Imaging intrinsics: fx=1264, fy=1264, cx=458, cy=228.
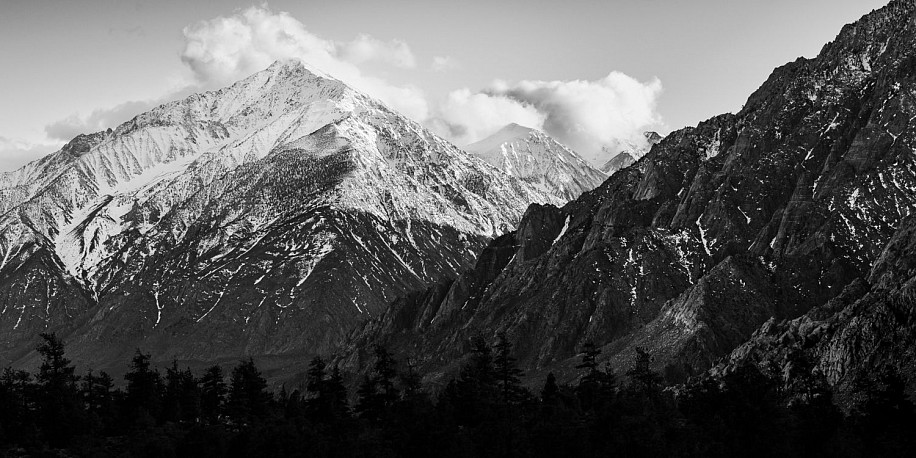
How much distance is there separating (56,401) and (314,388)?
3494 cm

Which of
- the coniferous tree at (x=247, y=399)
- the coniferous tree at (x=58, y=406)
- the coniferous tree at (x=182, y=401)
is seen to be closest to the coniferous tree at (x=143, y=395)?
the coniferous tree at (x=182, y=401)

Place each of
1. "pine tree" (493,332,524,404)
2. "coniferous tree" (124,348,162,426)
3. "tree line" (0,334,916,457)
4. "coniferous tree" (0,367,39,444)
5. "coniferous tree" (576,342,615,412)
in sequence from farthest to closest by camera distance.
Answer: "coniferous tree" (576,342,615,412), "pine tree" (493,332,524,404), "coniferous tree" (124,348,162,426), "coniferous tree" (0,367,39,444), "tree line" (0,334,916,457)

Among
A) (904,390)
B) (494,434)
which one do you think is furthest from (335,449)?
(904,390)

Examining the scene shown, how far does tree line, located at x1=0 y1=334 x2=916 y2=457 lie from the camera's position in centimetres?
14212

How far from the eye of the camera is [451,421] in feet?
507

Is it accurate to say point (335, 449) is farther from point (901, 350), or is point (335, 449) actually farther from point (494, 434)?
point (901, 350)

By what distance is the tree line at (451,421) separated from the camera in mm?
142125

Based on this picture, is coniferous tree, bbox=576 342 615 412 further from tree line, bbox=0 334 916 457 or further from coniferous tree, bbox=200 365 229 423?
coniferous tree, bbox=200 365 229 423

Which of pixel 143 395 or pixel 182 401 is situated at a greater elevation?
pixel 143 395

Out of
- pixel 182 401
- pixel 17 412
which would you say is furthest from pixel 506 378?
pixel 17 412

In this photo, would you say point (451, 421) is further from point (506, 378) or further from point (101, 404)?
point (101, 404)

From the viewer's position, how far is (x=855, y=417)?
171m

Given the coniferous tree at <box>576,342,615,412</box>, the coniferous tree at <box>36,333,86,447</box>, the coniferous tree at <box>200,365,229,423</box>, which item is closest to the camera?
the coniferous tree at <box>36,333,86,447</box>

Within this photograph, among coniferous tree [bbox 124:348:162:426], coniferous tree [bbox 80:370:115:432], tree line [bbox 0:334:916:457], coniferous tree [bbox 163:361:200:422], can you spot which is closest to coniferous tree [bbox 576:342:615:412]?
tree line [bbox 0:334:916:457]
